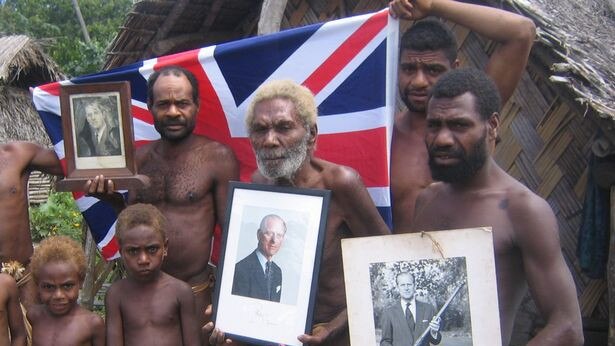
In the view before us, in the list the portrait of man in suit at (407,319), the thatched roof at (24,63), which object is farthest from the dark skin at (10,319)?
the thatched roof at (24,63)

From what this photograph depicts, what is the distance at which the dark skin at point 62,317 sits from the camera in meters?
3.68

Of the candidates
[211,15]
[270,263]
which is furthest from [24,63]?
[270,263]

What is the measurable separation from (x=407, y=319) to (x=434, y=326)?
0.31 feet

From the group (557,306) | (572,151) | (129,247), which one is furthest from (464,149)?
(572,151)

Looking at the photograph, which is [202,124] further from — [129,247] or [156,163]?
[129,247]

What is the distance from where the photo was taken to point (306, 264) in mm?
3053

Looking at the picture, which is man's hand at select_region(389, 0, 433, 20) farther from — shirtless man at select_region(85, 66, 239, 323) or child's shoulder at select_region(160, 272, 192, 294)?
child's shoulder at select_region(160, 272, 192, 294)

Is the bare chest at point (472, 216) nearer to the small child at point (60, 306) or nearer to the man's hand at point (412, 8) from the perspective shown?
the man's hand at point (412, 8)

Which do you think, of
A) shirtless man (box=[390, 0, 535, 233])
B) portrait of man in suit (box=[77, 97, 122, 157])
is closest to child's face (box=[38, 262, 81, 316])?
portrait of man in suit (box=[77, 97, 122, 157])

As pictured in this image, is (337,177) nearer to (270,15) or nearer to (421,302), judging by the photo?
(421,302)

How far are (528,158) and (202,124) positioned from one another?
206 centimetres

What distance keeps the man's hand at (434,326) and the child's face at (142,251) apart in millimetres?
1505

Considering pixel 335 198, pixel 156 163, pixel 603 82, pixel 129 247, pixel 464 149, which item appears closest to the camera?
pixel 464 149

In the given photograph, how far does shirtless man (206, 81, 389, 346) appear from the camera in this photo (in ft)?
10.6
